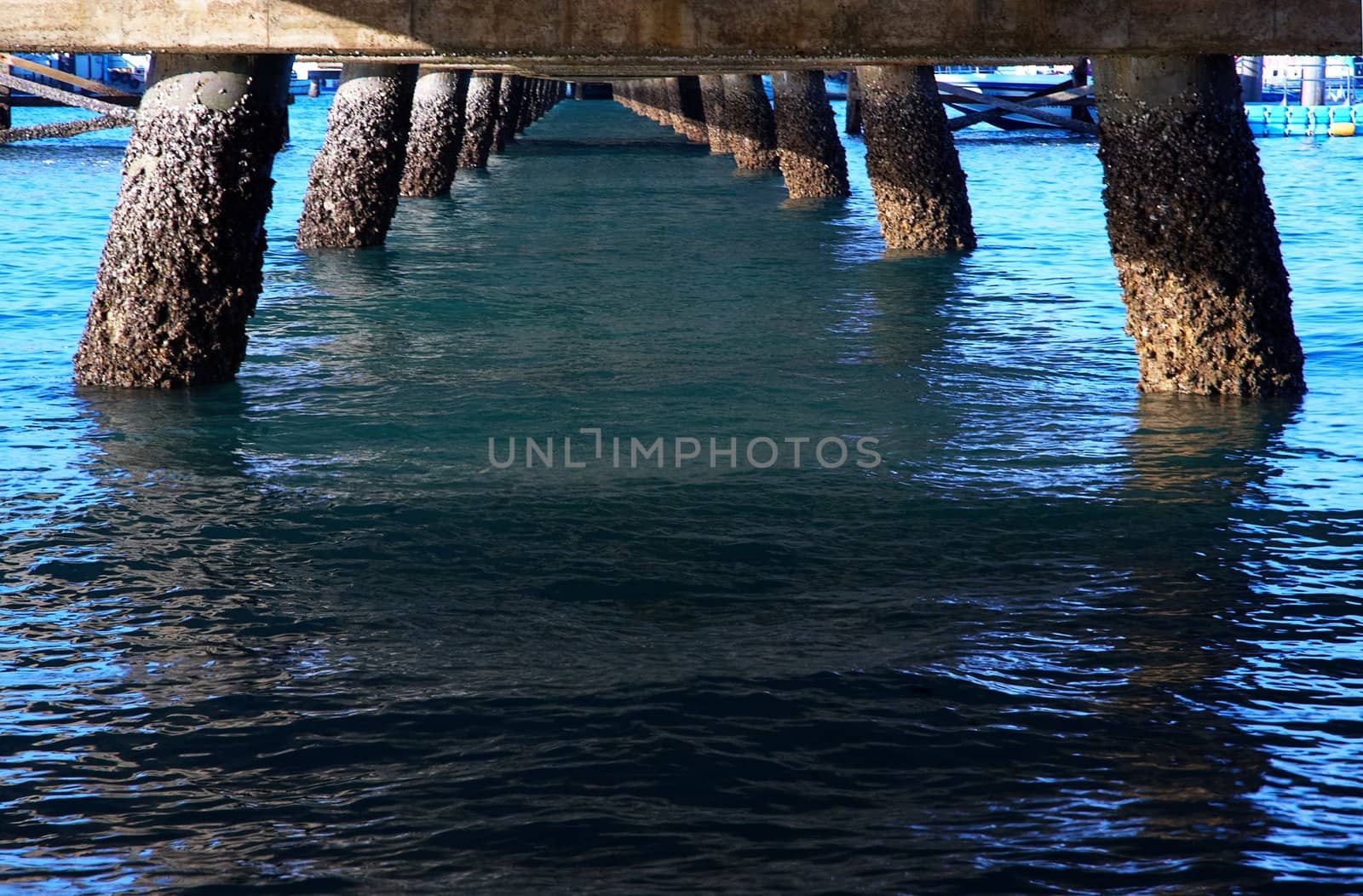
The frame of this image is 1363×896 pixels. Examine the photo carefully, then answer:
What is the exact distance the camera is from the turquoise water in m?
4.42

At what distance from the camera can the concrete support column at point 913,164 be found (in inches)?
676

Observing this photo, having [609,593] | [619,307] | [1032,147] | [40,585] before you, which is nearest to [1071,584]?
[609,593]

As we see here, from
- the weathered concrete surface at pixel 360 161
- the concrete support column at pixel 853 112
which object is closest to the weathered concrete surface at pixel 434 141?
the weathered concrete surface at pixel 360 161

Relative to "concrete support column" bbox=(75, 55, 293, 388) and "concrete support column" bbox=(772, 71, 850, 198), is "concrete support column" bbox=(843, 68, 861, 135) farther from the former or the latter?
"concrete support column" bbox=(75, 55, 293, 388)

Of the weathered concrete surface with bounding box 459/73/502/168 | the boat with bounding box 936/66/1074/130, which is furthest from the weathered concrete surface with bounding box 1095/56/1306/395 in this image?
the weathered concrete surface with bounding box 459/73/502/168

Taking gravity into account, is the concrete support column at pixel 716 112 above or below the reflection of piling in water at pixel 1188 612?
above

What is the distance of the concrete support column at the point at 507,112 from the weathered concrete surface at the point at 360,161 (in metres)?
18.2

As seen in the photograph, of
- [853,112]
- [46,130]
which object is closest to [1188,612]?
[46,130]

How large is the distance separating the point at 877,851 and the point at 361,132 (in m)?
14.4

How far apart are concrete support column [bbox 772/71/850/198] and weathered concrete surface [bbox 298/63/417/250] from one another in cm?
713

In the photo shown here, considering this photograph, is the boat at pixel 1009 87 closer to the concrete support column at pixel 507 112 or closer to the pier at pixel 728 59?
the concrete support column at pixel 507 112

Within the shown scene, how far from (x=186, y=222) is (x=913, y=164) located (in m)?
9.51

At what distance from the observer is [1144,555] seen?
6965mm

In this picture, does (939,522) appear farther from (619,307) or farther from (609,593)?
(619,307)
